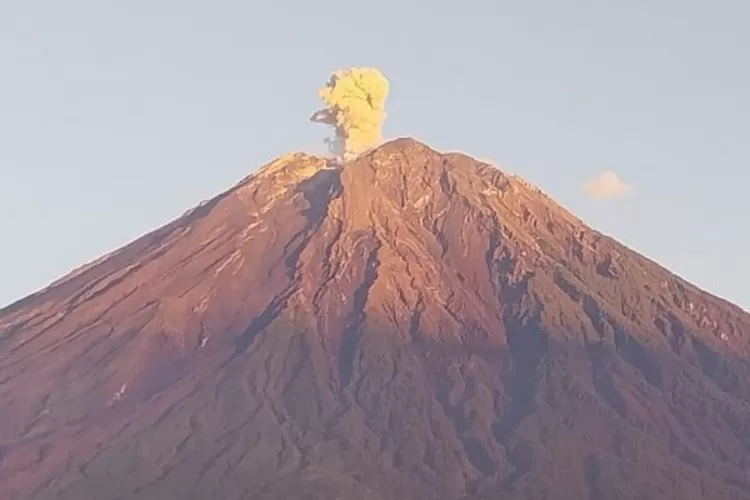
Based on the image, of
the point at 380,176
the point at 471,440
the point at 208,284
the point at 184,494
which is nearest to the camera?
the point at 184,494

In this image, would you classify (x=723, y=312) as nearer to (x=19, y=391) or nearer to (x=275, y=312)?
(x=275, y=312)

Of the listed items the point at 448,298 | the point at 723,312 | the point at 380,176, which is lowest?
the point at 723,312

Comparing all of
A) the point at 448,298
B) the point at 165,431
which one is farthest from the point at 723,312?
the point at 165,431

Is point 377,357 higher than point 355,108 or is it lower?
lower

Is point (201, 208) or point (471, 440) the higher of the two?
point (201, 208)

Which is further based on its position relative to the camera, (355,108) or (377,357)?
(355,108)

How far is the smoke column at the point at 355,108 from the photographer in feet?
615

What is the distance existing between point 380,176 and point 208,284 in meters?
20.9

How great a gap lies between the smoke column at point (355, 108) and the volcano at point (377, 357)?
680 centimetres

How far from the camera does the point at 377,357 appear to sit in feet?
516

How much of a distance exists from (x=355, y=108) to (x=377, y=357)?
37.9m

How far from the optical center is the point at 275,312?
528 ft

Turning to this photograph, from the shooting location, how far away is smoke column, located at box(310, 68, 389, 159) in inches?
7377

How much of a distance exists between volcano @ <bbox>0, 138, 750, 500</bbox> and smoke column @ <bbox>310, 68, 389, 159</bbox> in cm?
680
